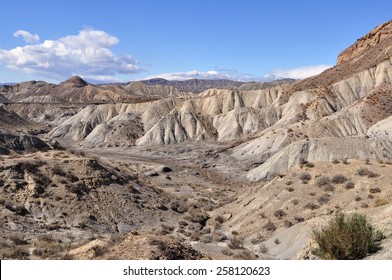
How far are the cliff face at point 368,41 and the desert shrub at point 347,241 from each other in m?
94.5

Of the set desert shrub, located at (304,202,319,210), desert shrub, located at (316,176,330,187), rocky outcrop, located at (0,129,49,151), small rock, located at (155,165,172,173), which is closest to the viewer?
desert shrub, located at (304,202,319,210)

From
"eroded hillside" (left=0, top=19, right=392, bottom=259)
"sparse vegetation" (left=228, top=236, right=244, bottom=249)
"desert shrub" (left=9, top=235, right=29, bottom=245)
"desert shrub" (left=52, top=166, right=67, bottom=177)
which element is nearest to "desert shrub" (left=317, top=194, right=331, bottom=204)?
"eroded hillside" (left=0, top=19, right=392, bottom=259)

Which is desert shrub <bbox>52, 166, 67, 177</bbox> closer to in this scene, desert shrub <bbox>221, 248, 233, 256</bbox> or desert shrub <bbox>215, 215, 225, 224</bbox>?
desert shrub <bbox>215, 215, 225, 224</bbox>

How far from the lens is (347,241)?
1056cm

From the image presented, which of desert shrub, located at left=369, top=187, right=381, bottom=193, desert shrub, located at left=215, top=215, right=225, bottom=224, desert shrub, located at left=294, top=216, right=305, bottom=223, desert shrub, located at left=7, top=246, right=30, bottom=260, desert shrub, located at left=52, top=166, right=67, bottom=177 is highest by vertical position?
desert shrub, located at left=52, top=166, right=67, bottom=177

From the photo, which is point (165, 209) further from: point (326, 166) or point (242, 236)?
point (326, 166)

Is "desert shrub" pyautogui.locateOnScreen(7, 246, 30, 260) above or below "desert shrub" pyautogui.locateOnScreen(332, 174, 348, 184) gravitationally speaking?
below

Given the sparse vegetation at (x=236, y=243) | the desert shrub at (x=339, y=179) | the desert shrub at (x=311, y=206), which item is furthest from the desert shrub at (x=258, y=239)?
the desert shrub at (x=339, y=179)

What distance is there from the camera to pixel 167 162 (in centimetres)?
5994

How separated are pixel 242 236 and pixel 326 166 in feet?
25.6

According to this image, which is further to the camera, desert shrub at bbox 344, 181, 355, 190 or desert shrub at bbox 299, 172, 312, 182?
desert shrub at bbox 299, 172, 312, 182

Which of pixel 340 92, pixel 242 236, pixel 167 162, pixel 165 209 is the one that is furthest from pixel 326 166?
pixel 340 92

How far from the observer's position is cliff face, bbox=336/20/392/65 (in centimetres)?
9981

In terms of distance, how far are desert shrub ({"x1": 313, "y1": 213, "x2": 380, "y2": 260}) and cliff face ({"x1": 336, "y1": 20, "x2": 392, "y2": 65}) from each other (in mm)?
94544
